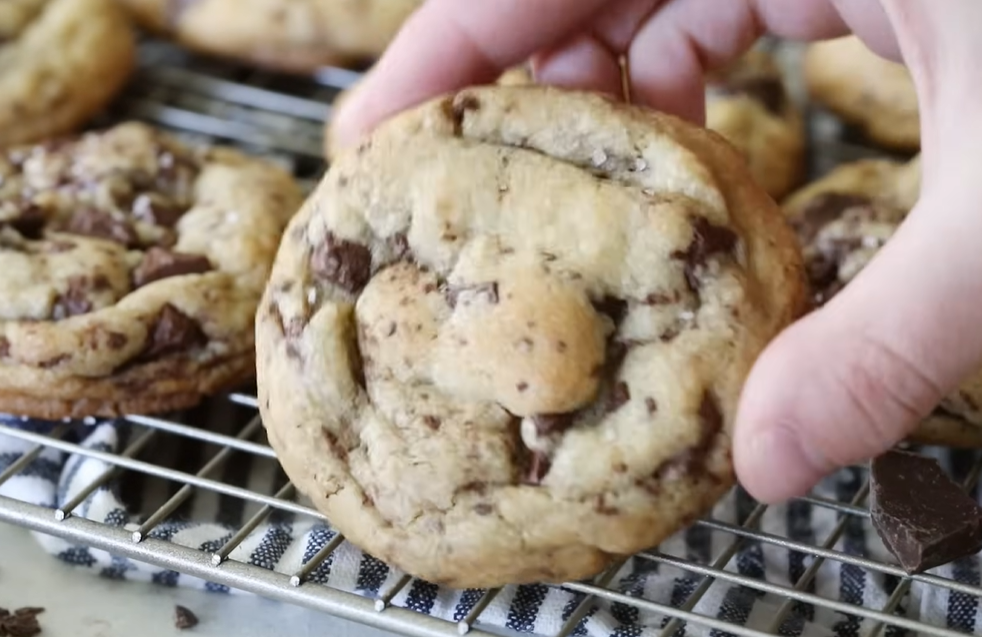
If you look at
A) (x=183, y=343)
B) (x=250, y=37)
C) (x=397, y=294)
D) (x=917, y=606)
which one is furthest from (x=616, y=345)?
(x=250, y=37)

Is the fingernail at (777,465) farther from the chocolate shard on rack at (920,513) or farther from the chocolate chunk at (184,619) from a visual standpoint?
the chocolate chunk at (184,619)

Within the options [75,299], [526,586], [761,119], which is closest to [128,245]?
[75,299]

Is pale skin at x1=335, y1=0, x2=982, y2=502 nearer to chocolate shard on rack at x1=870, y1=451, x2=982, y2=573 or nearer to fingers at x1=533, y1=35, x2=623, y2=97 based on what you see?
chocolate shard on rack at x1=870, y1=451, x2=982, y2=573

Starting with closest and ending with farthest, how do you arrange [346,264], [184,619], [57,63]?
[346,264] < [184,619] < [57,63]

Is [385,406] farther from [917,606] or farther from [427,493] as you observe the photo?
[917,606]

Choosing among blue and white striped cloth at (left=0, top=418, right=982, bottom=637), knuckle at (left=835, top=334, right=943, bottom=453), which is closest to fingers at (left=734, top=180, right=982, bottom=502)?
knuckle at (left=835, top=334, right=943, bottom=453)

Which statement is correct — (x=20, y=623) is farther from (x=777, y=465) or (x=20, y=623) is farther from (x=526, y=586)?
(x=777, y=465)

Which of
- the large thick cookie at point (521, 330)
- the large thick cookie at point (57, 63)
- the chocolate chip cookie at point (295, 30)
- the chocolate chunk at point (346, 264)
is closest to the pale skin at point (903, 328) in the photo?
the large thick cookie at point (521, 330)
